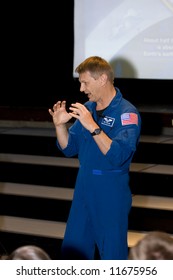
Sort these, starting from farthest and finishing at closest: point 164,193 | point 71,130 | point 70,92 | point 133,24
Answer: point 70,92 → point 133,24 → point 164,193 → point 71,130

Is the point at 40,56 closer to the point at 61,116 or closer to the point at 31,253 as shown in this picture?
the point at 61,116

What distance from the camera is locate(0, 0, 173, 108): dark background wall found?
20.8 feet

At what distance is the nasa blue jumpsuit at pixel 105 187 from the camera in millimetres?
3088

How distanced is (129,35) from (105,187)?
10.0ft

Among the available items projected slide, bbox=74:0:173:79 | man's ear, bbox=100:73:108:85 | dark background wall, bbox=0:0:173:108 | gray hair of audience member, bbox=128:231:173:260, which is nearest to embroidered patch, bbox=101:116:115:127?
man's ear, bbox=100:73:108:85

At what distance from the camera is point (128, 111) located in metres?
3.11

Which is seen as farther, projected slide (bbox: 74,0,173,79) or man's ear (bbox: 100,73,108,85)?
projected slide (bbox: 74,0,173,79)

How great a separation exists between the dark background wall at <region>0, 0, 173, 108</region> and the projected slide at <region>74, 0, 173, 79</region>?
8.8 inches

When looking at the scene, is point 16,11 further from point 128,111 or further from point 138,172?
point 128,111

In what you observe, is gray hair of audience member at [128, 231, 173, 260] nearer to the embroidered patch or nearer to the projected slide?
the embroidered patch

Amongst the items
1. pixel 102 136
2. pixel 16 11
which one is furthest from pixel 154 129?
pixel 102 136

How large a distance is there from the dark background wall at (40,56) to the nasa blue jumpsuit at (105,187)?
10.1 ft

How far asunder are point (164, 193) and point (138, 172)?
263mm

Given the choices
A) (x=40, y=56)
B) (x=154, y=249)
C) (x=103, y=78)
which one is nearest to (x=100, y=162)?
(x=103, y=78)
